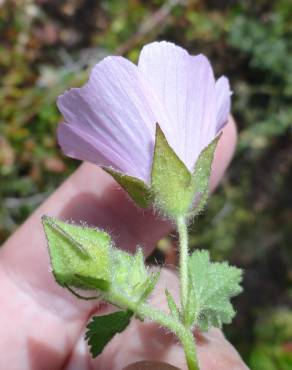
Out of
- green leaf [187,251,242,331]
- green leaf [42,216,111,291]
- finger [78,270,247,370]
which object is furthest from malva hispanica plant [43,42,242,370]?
finger [78,270,247,370]

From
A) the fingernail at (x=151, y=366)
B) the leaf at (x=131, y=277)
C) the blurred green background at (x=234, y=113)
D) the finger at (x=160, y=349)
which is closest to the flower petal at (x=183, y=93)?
the leaf at (x=131, y=277)

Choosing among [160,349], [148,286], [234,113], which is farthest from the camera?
[234,113]

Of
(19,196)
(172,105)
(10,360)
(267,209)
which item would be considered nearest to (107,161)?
(172,105)

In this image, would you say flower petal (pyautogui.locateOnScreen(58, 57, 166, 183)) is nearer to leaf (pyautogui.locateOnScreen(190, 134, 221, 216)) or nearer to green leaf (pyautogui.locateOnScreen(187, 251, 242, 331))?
leaf (pyautogui.locateOnScreen(190, 134, 221, 216))

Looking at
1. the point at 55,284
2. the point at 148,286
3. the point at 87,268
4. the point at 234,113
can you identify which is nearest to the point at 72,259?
the point at 87,268

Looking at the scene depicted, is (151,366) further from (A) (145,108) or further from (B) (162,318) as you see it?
(A) (145,108)

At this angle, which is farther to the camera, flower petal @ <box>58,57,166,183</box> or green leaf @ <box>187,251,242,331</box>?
green leaf @ <box>187,251,242,331</box>
